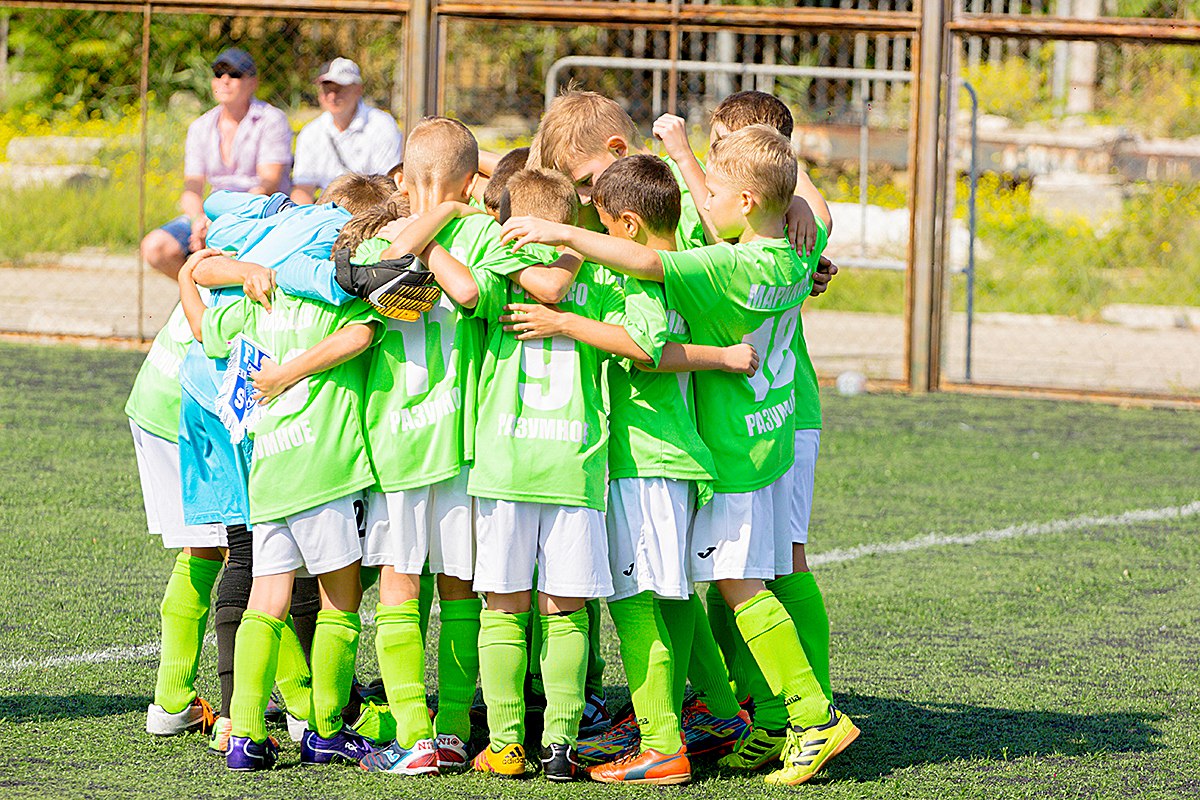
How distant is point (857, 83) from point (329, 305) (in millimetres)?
19596

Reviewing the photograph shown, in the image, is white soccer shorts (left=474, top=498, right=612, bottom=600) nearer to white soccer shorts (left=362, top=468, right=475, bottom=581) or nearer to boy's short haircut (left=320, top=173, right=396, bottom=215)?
white soccer shorts (left=362, top=468, right=475, bottom=581)

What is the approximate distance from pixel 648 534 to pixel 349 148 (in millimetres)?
6986

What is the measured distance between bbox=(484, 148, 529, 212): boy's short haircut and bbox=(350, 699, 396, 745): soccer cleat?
1.27 metres

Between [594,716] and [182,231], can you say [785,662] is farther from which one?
[182,231]

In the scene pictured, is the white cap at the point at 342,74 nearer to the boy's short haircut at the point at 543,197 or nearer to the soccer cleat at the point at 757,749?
the boy's short haircut at the point at 543,197

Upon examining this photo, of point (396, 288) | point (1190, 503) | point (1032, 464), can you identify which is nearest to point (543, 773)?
point (396, 288)

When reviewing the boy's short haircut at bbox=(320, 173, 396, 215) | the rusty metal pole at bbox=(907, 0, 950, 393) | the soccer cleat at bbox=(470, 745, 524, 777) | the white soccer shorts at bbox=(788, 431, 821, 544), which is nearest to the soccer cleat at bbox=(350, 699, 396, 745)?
the soccer cleat at bbox=(470, 745, 524, 777)

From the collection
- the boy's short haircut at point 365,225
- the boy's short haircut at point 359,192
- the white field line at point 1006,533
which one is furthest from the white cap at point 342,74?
the boy's short haircut at point 365,225

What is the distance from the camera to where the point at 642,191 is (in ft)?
12.9

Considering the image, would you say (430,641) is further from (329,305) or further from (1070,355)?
(1070,355)

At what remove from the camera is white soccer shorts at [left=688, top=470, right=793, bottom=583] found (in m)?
4.02

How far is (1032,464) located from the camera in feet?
29.6

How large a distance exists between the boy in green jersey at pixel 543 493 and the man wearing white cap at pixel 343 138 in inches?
258

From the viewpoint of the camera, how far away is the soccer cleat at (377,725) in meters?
4.13
